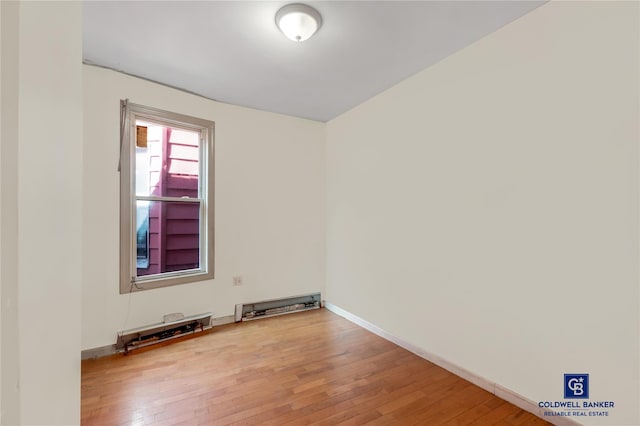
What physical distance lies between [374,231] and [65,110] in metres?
2.77

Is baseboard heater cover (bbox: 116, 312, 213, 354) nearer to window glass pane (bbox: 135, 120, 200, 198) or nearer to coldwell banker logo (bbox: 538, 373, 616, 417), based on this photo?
window glass pane (bbox: 135, 120, 200, 198)

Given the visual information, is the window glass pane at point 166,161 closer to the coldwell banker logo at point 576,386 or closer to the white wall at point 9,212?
the white wall at point 9,212

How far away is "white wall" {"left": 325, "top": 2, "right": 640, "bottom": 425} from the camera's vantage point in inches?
57.9

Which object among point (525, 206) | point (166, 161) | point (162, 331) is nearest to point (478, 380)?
point (525, 206)

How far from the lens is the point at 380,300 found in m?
2.91

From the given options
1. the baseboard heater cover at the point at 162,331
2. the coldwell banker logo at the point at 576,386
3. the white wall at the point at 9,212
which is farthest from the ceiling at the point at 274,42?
the baseboard heater cover at the point at 162,331

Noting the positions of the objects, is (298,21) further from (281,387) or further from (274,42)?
(281,387)

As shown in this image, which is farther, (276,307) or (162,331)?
(276,307)

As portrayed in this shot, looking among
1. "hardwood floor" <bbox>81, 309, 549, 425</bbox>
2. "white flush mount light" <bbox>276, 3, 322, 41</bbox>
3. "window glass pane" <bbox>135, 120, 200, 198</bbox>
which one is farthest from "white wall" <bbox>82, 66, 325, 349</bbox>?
"white flush mount light" <bbox>276, 3, 322, 41</bbox>

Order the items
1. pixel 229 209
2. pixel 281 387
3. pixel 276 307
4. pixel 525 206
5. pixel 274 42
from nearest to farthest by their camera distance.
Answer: pixel 525 206 < pixel 281 387 < pixel 274 42 < pixel 229 209 < pixel 276 307

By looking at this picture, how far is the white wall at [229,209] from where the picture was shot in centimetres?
247

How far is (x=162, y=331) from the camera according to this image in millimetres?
2729

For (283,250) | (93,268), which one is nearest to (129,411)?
(93,268)

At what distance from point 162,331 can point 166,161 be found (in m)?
1.74
